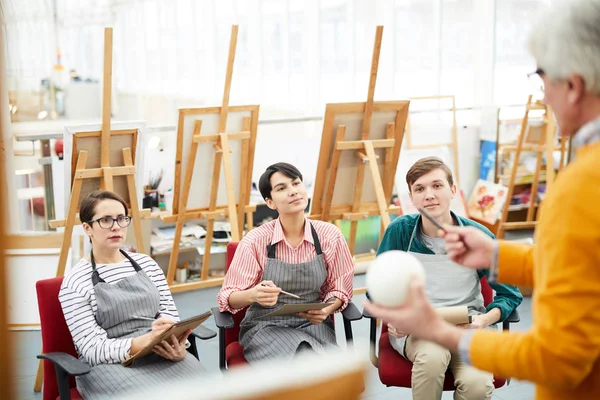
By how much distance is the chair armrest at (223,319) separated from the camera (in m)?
2.78

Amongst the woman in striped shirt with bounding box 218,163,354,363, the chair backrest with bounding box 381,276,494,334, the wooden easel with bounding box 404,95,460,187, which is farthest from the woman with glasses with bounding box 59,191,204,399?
the wooden easel with bounding box 404,95,460,187

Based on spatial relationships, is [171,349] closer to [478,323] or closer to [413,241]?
[413,241]

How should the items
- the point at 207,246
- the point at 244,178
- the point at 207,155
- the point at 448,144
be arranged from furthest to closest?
1. the point at 448,144
2. the point at 207,246
3. the point at 244,178
4. the point at 207,155

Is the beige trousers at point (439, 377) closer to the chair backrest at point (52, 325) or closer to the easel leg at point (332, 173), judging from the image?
the chair backrest at point (52, 325)

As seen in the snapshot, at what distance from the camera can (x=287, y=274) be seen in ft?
9.52

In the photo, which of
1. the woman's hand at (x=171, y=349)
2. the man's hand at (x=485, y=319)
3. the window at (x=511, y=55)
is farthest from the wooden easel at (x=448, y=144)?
the woman's hand at (x=171, y=349)

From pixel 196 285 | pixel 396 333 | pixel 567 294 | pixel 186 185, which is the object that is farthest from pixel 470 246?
pixel 196 285

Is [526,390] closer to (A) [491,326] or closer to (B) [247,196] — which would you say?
(A) [491,326]

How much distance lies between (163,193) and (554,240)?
14.3 ft

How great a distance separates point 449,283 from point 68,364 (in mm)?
1475

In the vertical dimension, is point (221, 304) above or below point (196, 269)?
above

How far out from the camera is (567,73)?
4.01ft

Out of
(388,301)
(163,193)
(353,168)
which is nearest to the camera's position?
(388,301)

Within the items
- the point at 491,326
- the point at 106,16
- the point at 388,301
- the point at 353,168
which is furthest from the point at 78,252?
the point at 106,16
